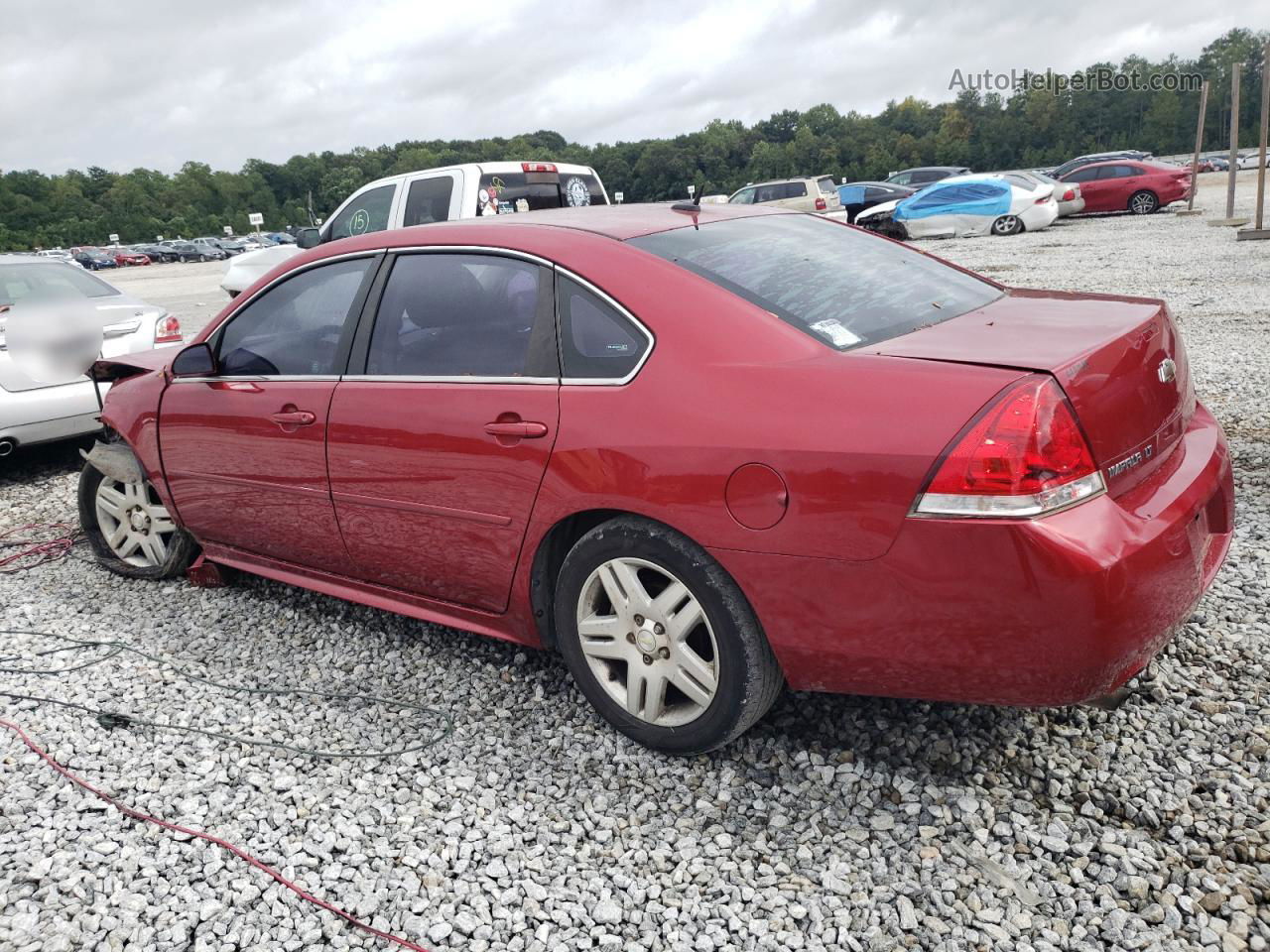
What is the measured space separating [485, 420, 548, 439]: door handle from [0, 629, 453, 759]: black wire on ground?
979mm

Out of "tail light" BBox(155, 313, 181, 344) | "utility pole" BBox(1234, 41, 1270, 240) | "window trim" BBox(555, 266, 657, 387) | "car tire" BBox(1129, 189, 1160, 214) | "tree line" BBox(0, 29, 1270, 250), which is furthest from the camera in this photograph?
"tree line" BBox(0, 29, 1270, 250)

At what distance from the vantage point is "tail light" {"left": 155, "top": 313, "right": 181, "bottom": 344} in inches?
265

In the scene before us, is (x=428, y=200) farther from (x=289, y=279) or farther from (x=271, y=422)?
(x=271, y=422)

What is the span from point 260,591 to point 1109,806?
3.45 metres

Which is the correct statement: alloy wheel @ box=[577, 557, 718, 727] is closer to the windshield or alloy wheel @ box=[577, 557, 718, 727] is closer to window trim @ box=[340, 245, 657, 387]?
window trim @ box=[340, 245, 657, 387]

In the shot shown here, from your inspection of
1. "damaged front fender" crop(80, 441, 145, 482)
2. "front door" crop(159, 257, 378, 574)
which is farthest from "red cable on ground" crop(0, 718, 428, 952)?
"damaged front fender" crop(80, 441, 145, 482)

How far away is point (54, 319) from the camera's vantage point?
639 centimetres

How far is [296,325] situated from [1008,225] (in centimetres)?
2133

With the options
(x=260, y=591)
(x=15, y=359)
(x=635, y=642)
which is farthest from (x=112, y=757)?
(x=15, y=359)

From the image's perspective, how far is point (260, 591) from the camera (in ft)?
14.1

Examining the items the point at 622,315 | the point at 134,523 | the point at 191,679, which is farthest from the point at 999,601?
the point at 134,523

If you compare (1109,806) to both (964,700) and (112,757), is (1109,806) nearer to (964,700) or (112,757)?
(964,700)

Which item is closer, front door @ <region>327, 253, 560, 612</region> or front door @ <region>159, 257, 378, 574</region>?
front door @ <region>327, 253, 560, 612</region>

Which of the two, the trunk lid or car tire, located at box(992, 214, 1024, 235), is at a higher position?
the trunk lid
